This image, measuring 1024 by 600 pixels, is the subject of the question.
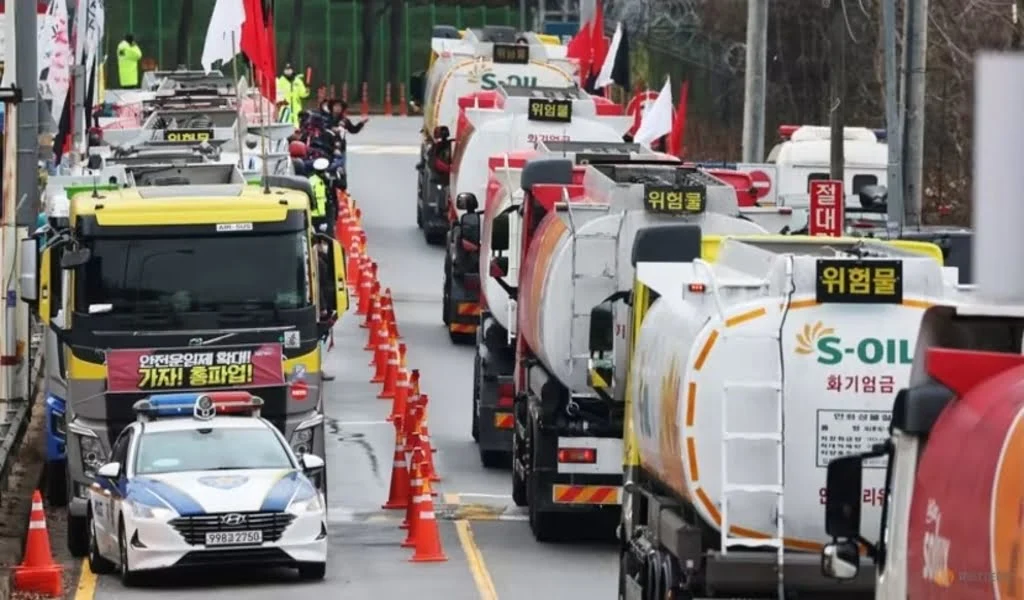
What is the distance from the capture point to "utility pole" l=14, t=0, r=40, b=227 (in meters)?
27.9

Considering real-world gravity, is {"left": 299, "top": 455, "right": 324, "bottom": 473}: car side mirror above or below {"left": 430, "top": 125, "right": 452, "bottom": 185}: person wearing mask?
below

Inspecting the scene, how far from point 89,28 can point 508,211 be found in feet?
51.9

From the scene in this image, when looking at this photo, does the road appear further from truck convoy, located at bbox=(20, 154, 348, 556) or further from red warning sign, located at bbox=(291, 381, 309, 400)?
truck convoy, located at bbox=(20, 154, 348, 556)

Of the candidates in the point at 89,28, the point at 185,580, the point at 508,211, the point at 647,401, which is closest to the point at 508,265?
the point at 508,211

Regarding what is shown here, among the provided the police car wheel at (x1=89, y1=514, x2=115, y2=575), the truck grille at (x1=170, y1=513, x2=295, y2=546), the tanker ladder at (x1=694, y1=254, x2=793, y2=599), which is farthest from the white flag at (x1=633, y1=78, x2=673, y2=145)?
the tanker ladder at (x1=694, y1=254, x2=793, y2=599)

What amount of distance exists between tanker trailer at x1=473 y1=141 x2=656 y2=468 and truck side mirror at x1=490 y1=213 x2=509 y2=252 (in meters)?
0.06

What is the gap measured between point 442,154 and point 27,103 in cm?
1453

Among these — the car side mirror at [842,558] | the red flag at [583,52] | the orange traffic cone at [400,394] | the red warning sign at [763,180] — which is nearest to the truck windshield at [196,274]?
the orange traffic cone at [400,394]

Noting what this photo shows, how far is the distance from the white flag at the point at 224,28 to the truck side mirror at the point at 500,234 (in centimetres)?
537

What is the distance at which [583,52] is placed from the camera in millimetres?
56000

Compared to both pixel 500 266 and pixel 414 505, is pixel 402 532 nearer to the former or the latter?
pixel 414 505

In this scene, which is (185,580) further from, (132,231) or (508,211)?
(508,211)

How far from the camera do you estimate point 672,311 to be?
1448cm

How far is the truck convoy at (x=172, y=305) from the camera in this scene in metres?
22.0
